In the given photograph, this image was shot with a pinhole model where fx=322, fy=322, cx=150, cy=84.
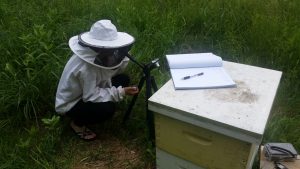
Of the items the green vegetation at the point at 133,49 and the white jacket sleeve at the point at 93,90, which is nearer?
the white jacket sleeve at the point at 93,90

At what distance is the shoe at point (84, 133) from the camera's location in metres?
2.74

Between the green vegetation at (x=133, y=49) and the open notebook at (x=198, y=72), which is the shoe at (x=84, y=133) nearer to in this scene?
the green vegetation at (x=133, y=49)

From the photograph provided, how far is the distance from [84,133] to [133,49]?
1146 mm

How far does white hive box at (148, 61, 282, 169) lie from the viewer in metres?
1.72

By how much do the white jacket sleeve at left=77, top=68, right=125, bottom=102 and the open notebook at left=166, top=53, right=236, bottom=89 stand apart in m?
0.50

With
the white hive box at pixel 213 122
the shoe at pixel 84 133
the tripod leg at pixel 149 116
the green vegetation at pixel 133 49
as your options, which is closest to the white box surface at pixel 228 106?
the white hive box at pixel 213 122

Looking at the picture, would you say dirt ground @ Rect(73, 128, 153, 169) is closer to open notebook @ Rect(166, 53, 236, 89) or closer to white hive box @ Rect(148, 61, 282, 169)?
white hive box @ Rect(148, 61, 282, 169)

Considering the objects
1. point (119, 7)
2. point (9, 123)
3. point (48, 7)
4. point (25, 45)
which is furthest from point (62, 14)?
point (9, 123)

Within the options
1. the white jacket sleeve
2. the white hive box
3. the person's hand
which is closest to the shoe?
the white jacket sleeve

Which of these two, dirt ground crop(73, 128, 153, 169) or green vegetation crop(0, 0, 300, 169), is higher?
green vegetation crop(0, 0, 300, 169)

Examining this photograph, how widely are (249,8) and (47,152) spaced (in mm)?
2887

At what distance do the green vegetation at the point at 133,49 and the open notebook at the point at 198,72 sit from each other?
2.37ft

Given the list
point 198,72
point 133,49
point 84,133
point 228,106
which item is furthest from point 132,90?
point 133,49

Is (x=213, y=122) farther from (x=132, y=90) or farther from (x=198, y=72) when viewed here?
(x=132, y=90)
